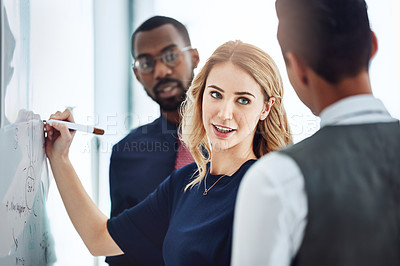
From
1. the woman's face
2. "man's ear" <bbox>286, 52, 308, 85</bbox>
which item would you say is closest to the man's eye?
the woman's face

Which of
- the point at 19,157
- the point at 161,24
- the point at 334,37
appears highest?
the point at 161,24

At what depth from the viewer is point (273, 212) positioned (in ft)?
2.21

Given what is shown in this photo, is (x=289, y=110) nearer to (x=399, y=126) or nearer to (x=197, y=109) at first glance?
(x=197, y=109)

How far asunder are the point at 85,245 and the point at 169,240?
0.38 m

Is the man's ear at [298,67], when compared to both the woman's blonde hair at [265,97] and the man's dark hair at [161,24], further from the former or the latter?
the man's dark hair at [161,24]

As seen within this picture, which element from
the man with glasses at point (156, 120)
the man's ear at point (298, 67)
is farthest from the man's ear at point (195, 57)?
the man's ear at point (298, 67)

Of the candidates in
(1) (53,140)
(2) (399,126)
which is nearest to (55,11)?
(1) (53,140)

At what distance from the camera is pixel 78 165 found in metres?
1.54

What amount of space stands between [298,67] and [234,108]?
1.76 ft

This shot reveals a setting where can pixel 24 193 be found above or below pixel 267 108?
below

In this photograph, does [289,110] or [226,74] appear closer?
[226,74]

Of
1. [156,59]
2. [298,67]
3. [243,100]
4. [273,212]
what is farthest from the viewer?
[156,59]

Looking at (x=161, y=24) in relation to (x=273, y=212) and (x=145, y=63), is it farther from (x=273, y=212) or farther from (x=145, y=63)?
(x=273, y=212)

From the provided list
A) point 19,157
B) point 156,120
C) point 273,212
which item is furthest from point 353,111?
point 156,120
